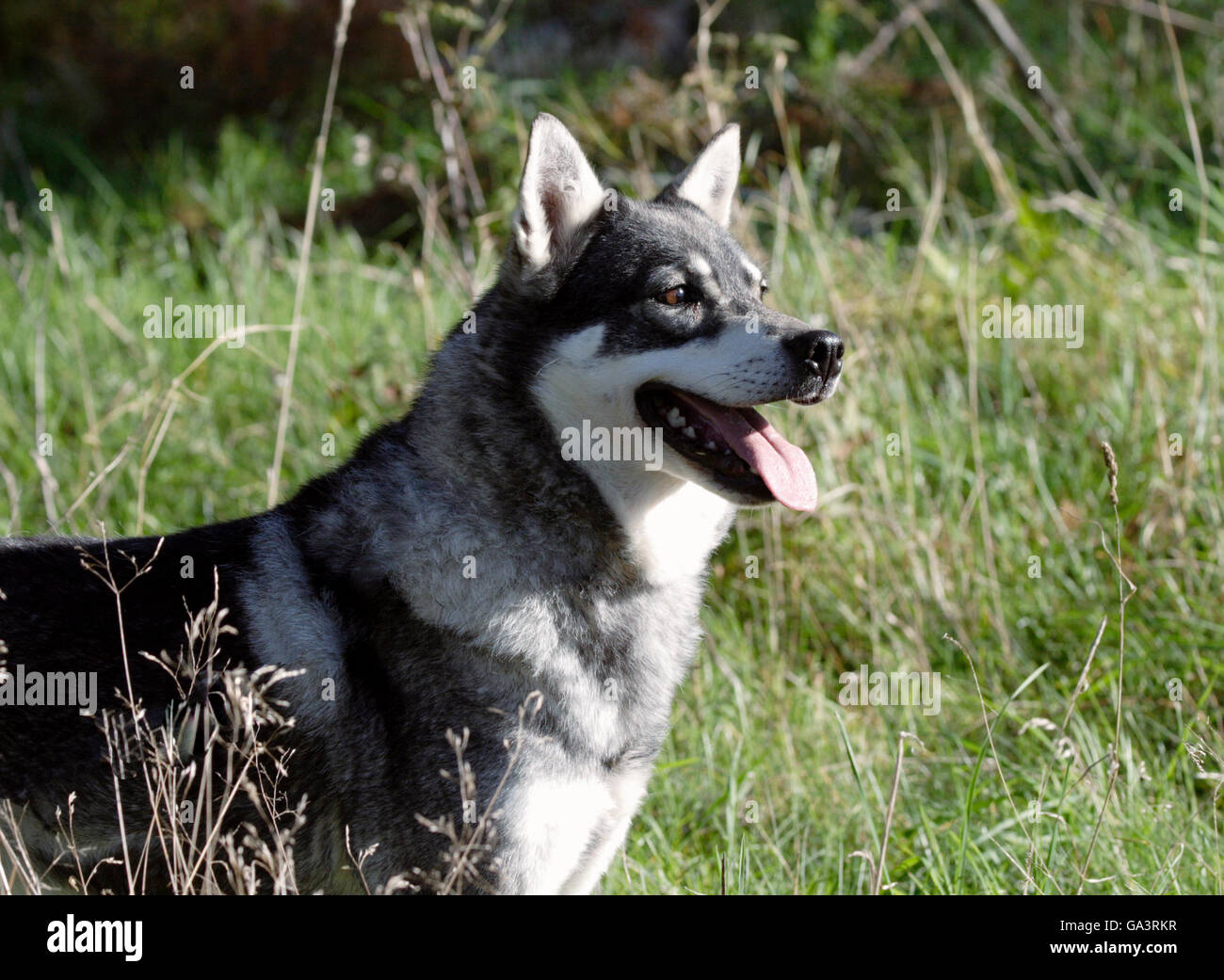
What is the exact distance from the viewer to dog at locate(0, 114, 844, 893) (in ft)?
9.23

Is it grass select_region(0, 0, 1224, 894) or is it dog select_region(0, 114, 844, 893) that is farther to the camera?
grass select_region(0, 0, 1224, 894)

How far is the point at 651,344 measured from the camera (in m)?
3.08

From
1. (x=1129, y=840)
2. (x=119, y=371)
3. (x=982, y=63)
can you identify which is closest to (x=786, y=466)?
(x=1129, y=840)

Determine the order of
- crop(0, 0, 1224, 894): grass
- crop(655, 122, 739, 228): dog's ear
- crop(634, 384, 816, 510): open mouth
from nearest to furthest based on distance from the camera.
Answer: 1. crop(634, 384, 816, 510): open mouth
2. crop(0, 0, 1224, 894): grass
3. crop(655, 122, 739, 228): dog's ear

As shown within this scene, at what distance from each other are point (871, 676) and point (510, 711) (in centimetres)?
180

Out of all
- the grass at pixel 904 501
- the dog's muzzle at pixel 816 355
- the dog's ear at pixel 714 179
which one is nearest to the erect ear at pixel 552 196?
the dog's ear at pixel 714 179

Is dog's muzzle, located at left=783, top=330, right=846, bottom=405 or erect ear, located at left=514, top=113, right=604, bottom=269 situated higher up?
erect ear, located at left=514, top=113, right=604, bottom=269

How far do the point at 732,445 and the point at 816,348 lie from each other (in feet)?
1.01

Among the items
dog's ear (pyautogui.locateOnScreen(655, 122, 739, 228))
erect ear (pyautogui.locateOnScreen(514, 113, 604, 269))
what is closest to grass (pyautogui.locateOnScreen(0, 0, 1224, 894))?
dog's ear (pyautogui.locateOnScreen(655, 122, 739, 228))

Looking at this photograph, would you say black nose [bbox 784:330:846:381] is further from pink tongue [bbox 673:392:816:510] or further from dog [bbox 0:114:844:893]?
pink tongue [bbox 673:392:816:510]

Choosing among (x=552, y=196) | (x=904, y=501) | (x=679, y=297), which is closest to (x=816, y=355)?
(x=679, y=297)

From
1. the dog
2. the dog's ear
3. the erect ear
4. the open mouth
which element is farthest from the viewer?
the dog's ear

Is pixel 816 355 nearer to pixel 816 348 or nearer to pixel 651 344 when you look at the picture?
pixel 816 348

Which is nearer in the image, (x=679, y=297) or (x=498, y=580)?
(x=498, y=580)
